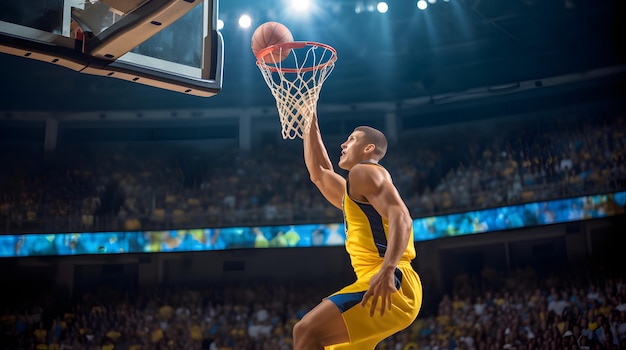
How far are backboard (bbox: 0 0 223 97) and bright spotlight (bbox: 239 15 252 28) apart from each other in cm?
1153

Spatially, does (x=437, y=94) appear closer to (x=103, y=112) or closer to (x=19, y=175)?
(x=103, y=112)

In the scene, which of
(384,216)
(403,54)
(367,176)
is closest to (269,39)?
(367,176)

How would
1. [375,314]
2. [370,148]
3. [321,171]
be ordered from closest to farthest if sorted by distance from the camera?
1. [375,314]
2. [370,148]
3. [321,171]

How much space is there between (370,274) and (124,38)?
6.85 feet

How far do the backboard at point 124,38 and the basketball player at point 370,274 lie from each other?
4.45ft

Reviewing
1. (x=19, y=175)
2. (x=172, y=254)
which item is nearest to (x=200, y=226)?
(x=172, y=254)

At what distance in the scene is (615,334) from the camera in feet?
38.1

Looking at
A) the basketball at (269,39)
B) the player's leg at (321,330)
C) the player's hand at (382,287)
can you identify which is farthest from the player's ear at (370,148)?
the basketball at (269,39)

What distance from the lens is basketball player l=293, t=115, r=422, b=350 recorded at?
11.8ft

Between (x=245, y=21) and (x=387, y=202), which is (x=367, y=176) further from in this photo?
(x=245, y=21)

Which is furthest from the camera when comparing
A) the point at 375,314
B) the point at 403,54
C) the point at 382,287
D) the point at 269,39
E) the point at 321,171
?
the point at 403,54

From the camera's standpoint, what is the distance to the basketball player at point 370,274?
3.60 metres

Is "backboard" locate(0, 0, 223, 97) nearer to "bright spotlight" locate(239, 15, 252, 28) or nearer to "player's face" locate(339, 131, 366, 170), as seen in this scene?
"player's face" locate(339, 131, 366, 170)

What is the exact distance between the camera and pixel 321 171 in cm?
468
